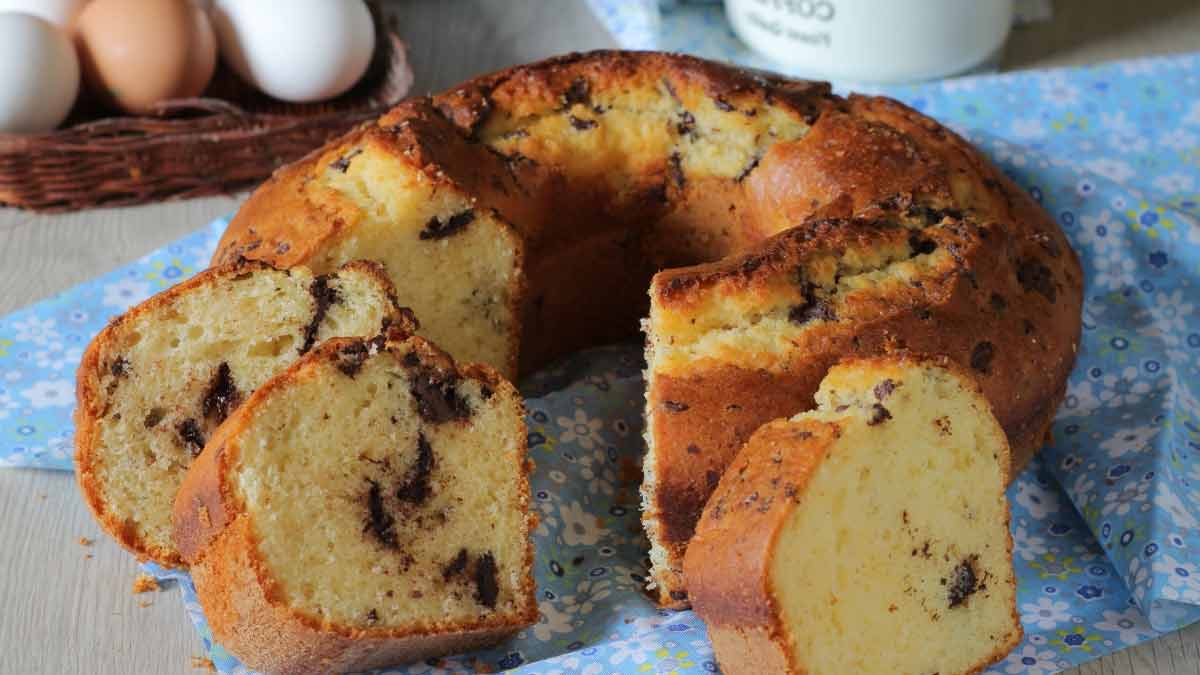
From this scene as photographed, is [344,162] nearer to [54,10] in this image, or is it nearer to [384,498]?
[384,498]

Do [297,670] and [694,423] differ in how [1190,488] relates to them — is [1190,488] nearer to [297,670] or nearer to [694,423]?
[694,423]

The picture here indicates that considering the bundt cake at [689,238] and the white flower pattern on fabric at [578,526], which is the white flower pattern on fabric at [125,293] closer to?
the bundt cake at [689,238]

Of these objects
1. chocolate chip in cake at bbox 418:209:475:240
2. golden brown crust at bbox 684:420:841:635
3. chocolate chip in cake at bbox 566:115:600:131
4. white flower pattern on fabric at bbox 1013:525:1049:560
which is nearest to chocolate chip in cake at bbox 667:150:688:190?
chocolate chip in cake at bbox 566:115:600:131

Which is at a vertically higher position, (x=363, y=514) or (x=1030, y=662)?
(x=363, y=514)

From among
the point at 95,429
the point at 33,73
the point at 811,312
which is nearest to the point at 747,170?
the point at 811,312

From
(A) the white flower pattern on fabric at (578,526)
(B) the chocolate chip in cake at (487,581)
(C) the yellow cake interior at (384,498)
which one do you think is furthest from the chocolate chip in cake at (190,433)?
(A) the white flower pattern on fabric at (578,526)

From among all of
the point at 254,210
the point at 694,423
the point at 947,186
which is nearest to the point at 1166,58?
the point at 947,186

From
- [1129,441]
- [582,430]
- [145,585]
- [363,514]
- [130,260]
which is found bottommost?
[130,260]
